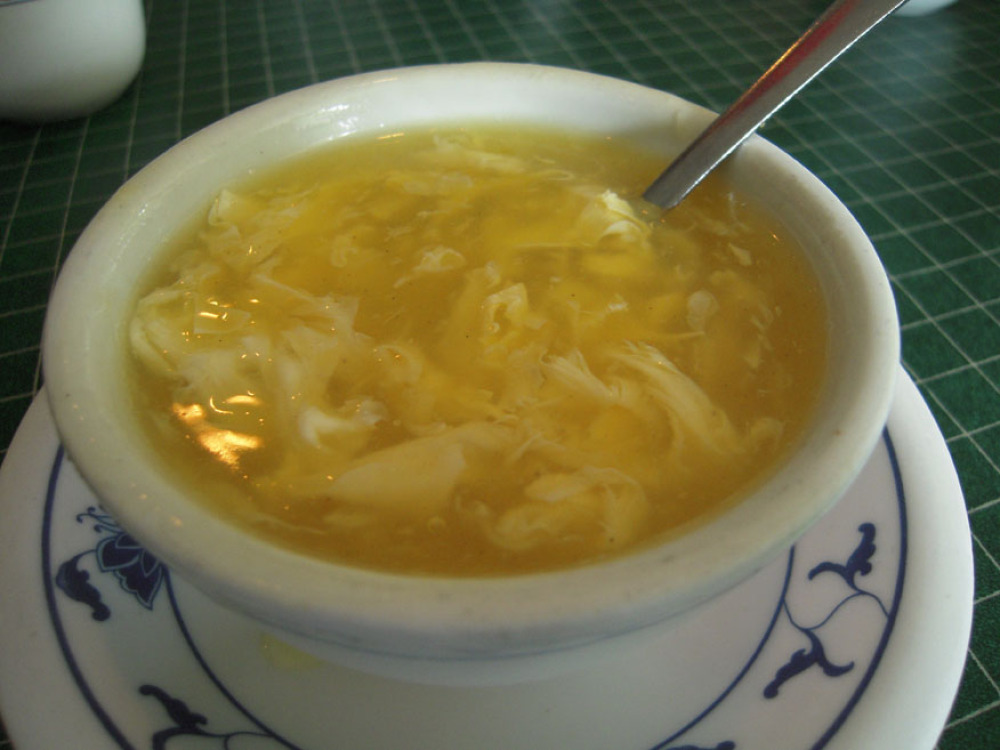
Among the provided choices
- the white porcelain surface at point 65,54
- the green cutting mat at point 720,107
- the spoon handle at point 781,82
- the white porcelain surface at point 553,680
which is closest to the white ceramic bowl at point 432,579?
the spoon handle at point 781,82

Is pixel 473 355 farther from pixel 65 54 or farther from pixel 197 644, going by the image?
pixel 65 54

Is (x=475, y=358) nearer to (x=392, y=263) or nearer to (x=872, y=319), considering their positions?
(x=392, y=263)

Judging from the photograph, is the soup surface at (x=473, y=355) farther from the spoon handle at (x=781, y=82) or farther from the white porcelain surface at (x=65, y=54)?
the white porcelain surface at (x=65, y=54)

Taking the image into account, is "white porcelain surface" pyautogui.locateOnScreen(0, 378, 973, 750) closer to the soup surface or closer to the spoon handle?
the soup surface

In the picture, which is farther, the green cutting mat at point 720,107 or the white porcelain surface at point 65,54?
the white porcelain surface at point 65,54

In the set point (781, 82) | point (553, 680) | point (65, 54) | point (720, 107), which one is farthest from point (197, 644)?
point (720, 107)

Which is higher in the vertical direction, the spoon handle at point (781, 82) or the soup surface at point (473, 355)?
the spoon handle at point (781, 82)

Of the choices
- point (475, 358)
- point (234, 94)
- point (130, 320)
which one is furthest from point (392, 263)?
point (234, 94)
